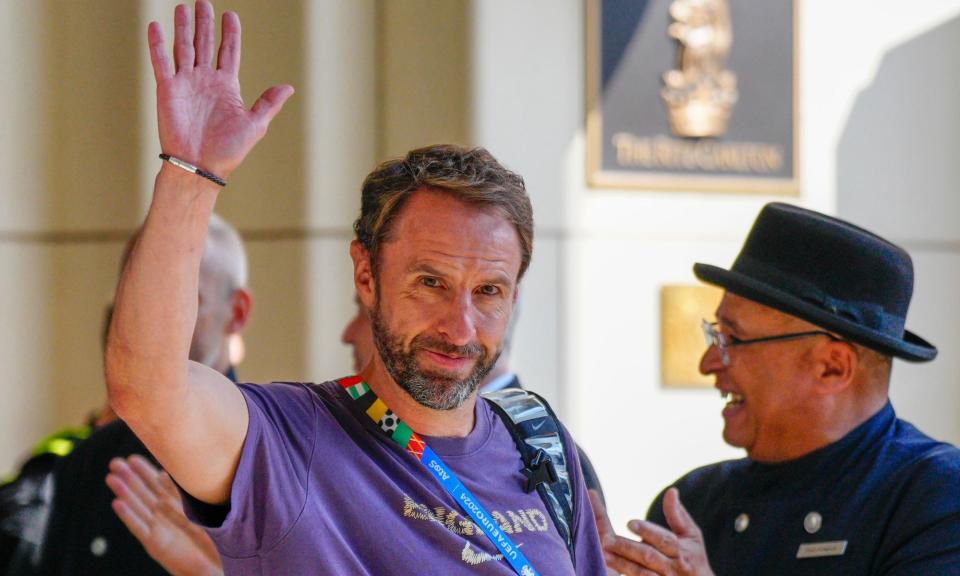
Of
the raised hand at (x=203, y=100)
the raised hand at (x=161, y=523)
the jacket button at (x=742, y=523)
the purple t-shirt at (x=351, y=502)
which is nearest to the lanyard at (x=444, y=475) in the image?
the purple t-shirt at (x=351, y=502)

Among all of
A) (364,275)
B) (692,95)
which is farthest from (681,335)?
(364,275)

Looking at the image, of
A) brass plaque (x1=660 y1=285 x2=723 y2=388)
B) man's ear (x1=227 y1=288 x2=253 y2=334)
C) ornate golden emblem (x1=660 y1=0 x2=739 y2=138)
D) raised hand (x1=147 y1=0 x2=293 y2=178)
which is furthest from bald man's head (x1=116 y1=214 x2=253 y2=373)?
ornate golden emblem (x1=660 y1=0 x2=739 y2=138)

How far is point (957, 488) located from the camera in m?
3.05

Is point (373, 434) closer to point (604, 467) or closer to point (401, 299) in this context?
point (401, 299)

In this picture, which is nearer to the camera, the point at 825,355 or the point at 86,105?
the point at 825,355

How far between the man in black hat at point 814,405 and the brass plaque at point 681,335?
2.54 m

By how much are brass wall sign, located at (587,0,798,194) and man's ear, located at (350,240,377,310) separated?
370cm

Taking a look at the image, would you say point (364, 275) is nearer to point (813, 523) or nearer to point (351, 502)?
point (351, 502)

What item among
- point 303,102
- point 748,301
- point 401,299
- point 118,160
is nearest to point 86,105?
point 118,160

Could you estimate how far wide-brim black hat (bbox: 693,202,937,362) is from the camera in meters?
3.30

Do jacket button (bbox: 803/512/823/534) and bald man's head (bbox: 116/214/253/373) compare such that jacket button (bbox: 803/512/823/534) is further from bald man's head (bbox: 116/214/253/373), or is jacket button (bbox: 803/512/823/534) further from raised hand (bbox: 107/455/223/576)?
bald man's head (bbox: 116/214/253/373)

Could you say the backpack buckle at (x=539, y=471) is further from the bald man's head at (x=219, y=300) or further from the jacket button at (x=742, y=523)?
the bald man's head at (x=219, y=300)

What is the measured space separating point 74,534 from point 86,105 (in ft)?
10.5

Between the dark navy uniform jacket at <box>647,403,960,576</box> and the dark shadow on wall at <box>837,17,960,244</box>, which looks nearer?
the dark navy uniform jacket at <box>647,403,960,576</box>
